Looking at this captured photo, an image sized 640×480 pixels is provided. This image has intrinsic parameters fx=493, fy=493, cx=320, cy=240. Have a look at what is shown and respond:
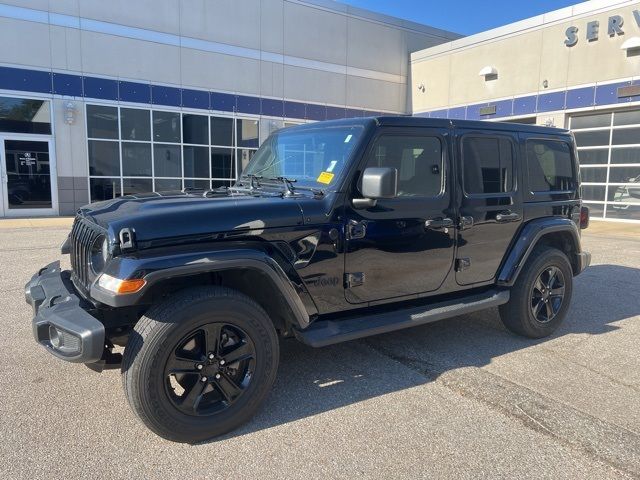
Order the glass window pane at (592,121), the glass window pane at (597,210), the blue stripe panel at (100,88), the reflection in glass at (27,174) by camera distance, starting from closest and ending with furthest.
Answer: the reflection in glass at (27,174) < the blue stripe panel at (100,88) < the glass window pane at (592,121) < the glass window pane at (597,210)

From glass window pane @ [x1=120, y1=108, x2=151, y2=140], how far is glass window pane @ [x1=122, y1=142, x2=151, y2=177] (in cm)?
27

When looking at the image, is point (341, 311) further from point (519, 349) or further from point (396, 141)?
point (519, 349)

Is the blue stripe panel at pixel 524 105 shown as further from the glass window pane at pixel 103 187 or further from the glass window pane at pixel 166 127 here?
the glass window pane at pixel 103 187

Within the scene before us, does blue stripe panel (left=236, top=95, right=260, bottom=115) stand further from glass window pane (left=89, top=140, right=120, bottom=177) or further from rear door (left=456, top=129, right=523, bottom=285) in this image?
rear door (left=456, top=129, right=523, bottom=285)

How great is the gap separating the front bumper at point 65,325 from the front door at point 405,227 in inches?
65.6

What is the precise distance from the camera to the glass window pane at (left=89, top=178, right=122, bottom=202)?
1628 cm

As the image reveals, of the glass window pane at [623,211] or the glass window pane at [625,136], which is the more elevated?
the glass window pane at [625,136]

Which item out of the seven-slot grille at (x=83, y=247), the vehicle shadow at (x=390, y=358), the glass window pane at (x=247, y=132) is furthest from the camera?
the glass window pane at (x=247, y=132)

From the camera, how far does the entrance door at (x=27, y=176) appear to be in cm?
1503

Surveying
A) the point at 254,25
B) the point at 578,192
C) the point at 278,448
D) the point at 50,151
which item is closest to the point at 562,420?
the point at 278,448

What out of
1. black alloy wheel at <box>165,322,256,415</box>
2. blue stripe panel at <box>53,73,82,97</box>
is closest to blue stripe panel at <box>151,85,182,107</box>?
blue stripe panel at <box>53,73,82,97</box>

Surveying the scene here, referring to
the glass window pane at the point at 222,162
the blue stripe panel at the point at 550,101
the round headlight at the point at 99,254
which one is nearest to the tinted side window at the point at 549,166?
the round headlight at the point at 99,254

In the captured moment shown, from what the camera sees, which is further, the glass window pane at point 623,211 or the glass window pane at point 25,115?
the glass window pane at point 623,211

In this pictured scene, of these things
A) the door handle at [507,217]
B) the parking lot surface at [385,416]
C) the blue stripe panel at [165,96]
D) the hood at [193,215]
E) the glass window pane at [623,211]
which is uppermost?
the blue stripe panel at [165,96]
